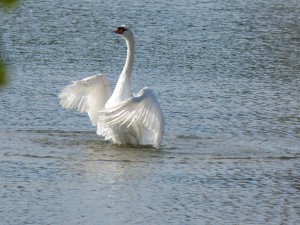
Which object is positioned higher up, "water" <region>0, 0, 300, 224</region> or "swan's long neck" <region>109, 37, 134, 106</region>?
"swan's long neck" <region>109, 37, 134, 106</region>

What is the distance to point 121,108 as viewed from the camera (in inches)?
399

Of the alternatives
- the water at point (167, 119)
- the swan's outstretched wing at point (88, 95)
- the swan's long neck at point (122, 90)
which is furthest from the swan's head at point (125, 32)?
the water at point (167, 119)

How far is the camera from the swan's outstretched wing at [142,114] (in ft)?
Result: 32.8

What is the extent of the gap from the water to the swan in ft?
0.50

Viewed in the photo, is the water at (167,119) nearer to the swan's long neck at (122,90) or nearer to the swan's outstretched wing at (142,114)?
the swan's outstretched wing at (142,114)

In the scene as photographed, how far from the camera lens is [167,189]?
8.70 meters

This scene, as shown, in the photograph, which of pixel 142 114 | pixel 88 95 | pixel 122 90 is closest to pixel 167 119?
pixel 88 95

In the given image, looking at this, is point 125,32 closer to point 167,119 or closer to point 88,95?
point 88,95

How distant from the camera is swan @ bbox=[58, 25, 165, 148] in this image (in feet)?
33.0

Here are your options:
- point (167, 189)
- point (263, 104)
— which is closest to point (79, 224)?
point (167, 189)

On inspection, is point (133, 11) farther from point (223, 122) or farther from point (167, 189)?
point (167, 189)

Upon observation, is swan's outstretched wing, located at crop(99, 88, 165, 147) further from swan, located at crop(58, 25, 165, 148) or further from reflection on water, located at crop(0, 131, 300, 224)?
reflection on water, located at crop(0, 131, 300, 224)

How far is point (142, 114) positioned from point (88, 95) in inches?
48.8

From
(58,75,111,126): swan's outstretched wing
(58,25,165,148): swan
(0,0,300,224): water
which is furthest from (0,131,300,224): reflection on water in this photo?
(58,75,111,126): swan's outstretched wing
